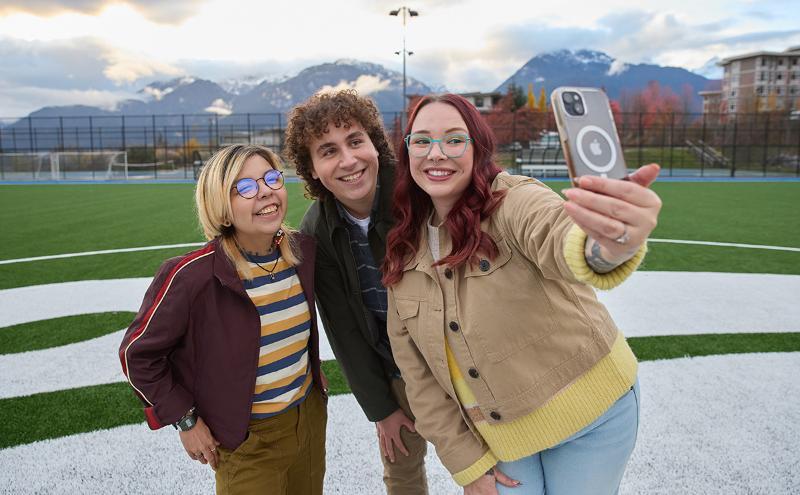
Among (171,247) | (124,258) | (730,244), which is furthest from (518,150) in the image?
(124,258)

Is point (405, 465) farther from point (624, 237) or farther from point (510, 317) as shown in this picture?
point (624, 237)

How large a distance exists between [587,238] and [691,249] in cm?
884

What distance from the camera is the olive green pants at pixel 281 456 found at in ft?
7.22

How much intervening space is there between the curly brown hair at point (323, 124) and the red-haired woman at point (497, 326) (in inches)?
17.6

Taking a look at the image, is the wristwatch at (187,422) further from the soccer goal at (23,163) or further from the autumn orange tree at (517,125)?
the soccer goal at (23,163)

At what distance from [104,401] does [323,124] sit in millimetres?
2875

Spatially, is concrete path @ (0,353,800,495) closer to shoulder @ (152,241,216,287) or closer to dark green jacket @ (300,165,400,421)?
dark green jacket @ (300,165,400,421)

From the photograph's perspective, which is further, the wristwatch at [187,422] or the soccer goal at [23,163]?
the soccer goal at [23,163]

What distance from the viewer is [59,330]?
5.40 meters

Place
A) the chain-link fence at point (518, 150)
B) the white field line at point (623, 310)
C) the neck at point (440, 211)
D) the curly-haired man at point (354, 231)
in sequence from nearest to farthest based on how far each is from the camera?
the neck at point (440, 211)
the curly-haired man at point (354, 231)
the white field line at point (623, 310)
the chain-link fence at point (518, 150)

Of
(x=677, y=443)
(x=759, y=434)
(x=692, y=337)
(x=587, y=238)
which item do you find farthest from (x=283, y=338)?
(x=692, y=337)

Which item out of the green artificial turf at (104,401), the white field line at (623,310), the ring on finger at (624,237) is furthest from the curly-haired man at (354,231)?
the white field line at (623,310)

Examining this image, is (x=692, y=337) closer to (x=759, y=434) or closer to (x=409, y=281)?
(x=759, y=434)

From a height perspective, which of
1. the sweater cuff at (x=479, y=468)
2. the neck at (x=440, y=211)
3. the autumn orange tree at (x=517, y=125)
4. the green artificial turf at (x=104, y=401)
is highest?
the autumn orange tree at (x=517, y=125)
